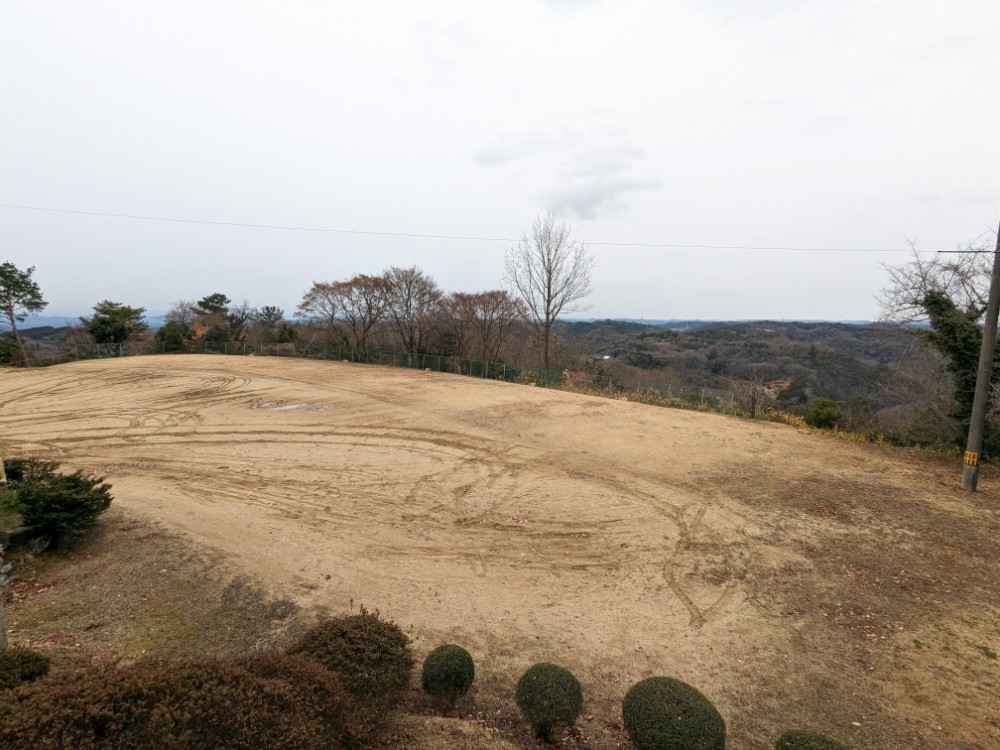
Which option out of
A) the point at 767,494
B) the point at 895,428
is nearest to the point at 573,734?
the point at 767,494

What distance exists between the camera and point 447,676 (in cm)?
408

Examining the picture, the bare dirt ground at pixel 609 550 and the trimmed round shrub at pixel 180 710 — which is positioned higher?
the trimmed round shrub at pixel 180 710

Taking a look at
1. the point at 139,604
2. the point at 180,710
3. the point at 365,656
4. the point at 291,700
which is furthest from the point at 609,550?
the point at 139,604

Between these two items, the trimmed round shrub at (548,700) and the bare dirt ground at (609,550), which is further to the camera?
the bare dirt ground at (609,550)

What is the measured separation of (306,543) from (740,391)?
1624 centimetres

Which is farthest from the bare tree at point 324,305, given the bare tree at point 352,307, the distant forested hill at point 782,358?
the distant forested hill at point 782,358

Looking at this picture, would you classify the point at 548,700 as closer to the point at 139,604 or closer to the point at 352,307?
the point at 139,604

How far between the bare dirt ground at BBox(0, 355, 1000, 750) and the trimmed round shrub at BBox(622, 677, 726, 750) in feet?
2.00

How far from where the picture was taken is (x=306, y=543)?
24.1ft

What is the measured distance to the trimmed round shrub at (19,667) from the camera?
3084mm

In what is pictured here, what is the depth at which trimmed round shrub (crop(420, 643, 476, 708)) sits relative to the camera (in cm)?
408

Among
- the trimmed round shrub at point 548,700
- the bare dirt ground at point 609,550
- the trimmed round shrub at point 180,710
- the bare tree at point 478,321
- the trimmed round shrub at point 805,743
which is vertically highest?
the bare tree at point 478,321

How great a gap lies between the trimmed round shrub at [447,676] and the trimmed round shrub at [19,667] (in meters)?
2.75

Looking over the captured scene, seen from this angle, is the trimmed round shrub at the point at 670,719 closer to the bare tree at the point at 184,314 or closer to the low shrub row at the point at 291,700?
the low shrub row at the point at 291,700
